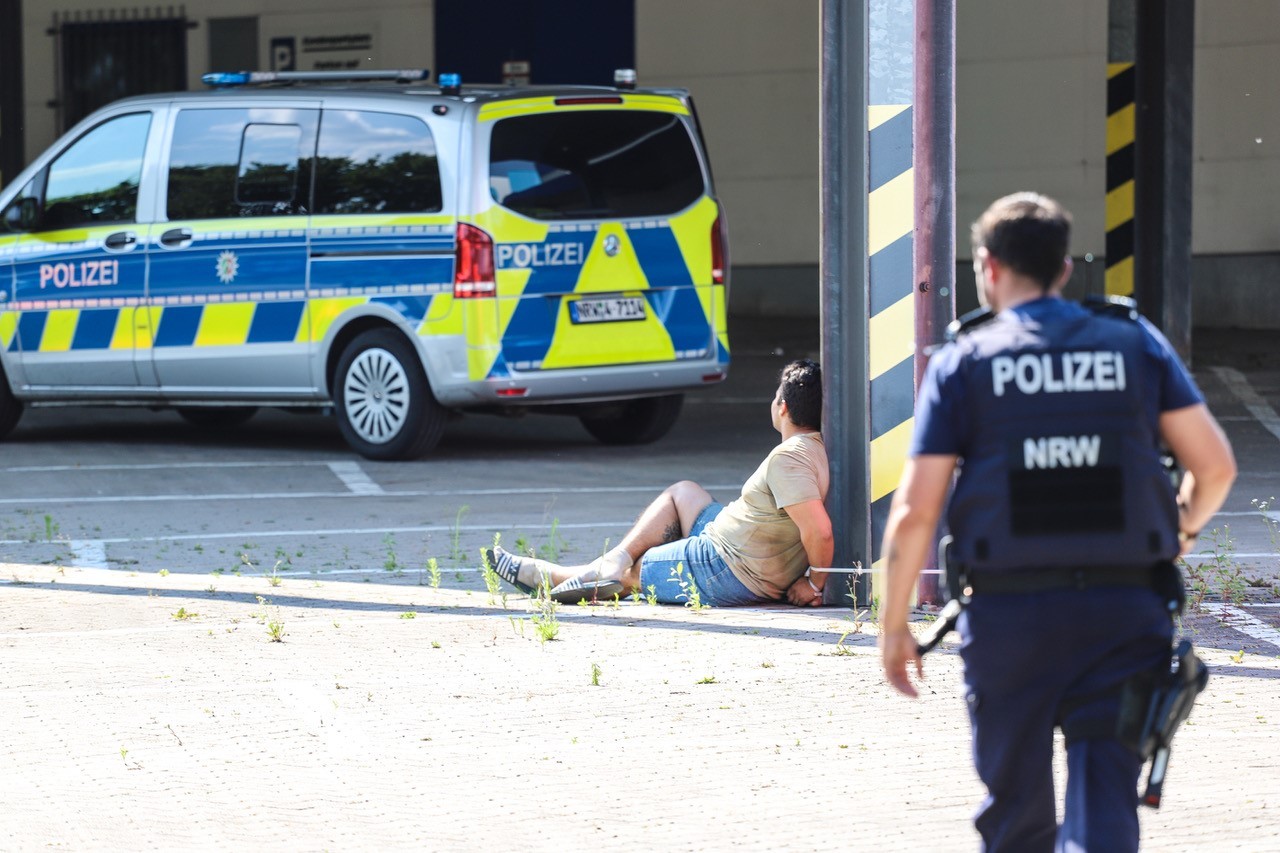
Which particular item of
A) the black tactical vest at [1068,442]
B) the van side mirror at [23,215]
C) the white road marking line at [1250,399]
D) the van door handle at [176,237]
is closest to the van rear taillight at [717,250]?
→ the van door handle at [176,237]

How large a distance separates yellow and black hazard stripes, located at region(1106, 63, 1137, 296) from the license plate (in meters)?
6.30

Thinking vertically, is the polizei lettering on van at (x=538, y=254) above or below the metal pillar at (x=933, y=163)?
below

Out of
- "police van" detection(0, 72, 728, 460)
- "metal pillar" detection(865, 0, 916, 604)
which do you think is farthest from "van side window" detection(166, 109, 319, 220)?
"metal pillar" detection(865, 0, 916, 604)

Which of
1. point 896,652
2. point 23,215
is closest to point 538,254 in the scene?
point 23,215

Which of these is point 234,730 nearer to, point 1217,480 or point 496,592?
point 496,592

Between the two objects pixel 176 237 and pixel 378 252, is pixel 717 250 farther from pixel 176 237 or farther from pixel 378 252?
pixel 176 237

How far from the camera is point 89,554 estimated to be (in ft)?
29.8

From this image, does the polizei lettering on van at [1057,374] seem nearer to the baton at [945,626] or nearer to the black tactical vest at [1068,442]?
the black tactical vest at [1068,442]

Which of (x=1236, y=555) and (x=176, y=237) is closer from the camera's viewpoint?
(x=1236, y=555)

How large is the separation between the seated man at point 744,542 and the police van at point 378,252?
3.88m

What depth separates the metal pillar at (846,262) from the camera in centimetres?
732

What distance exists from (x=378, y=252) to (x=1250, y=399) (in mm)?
6730

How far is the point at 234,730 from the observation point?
588cm

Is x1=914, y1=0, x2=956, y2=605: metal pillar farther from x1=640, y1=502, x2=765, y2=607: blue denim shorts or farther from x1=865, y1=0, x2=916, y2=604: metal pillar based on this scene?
x1=640, y1=502, x2=765, y2=607: blue denim shorts
